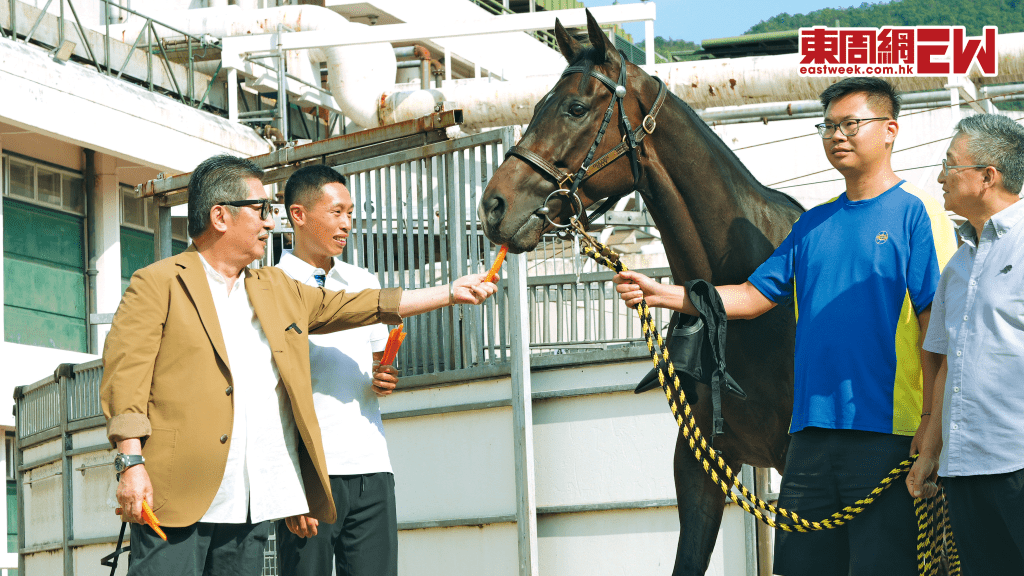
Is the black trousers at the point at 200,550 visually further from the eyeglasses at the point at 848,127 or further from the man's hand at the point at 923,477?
the eyeglasses at the point at 848,127

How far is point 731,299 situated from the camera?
12.3 ft

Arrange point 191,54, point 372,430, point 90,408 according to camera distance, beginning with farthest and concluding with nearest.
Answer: point 191,54
point 90,408
point 372,430

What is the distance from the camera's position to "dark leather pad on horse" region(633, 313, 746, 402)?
393 centimetres

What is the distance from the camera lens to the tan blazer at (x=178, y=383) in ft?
11.1

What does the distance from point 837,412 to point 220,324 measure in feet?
6.30

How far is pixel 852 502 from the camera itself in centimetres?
330

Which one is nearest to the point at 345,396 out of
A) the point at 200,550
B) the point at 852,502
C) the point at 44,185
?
the point at 200,550

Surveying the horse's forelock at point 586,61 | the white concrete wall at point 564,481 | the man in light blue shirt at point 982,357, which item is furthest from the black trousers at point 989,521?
the white concrete wall at point 564,481

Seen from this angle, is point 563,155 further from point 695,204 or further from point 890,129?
point 890,129

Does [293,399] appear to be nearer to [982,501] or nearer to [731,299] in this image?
[731,299]

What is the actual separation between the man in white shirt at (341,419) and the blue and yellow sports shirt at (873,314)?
1667 mm

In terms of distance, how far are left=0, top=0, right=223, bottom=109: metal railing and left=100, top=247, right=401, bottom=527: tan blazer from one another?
42.0 feet

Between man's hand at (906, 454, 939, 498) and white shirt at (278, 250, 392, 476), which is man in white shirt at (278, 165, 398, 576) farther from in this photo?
man's hand at (906, 454, 939, 498)

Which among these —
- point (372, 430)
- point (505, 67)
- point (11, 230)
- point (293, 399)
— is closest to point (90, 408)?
point (372, 430)
